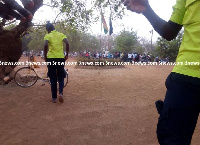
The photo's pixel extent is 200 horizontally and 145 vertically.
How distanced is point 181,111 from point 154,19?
676 millimetres

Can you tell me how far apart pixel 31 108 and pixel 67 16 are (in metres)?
6.15

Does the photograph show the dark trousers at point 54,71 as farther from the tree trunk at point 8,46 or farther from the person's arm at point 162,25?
the person's arm at point 162,25

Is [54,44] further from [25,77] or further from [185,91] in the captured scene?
[185,91]

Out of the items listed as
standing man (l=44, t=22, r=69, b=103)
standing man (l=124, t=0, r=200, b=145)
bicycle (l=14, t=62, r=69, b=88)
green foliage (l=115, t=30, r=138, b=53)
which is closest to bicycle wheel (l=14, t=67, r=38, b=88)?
bicycle (l=14, t=62, r=69, b=88)

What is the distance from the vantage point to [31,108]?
4.07 meters

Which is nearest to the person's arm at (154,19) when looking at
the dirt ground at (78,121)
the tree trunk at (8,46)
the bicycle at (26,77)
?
the dirt ground at (78,121)

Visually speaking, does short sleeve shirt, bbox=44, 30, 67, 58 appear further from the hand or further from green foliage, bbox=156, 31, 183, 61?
green foliage, bbox=156, 31, 183, 61

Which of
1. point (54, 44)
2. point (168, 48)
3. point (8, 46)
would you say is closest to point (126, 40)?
point (168, 48)

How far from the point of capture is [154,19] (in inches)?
54.9

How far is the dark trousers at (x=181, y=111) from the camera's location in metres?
1.18

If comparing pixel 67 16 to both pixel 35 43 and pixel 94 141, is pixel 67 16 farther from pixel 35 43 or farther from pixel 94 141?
pixel 35 43

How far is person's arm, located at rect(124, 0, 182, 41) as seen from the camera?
137 centimetres

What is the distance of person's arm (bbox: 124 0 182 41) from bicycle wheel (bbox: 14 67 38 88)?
584 cm

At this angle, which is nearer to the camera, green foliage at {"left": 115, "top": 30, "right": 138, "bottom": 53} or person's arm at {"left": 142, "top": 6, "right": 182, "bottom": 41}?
person's arm at {"left": 142, "top": 6, "right": 182, "bottom": 41}
